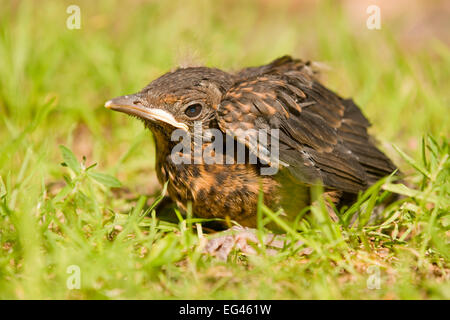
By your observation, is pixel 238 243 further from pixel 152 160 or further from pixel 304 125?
pixel 152 160

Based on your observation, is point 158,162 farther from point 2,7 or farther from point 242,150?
point 2,7

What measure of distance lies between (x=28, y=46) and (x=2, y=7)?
65.0 inches

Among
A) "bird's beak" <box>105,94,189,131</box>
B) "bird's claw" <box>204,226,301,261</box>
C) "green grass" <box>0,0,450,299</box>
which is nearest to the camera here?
"green grass" <box>0,0,450,299</box>

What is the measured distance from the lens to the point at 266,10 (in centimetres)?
751

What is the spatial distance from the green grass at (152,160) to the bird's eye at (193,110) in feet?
1.83

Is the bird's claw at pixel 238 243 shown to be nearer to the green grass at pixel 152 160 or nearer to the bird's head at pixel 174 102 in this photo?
the green grass at pixel 152 160

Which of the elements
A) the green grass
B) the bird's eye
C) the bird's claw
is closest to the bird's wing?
the bird's eye

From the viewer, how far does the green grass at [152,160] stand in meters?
2.32

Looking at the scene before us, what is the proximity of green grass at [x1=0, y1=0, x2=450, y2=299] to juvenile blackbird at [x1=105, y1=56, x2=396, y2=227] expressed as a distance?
0.15m

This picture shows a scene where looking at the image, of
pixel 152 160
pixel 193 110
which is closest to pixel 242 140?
pixel 193 110

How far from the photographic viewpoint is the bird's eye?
2.86 metres

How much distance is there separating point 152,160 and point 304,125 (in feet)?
5.10

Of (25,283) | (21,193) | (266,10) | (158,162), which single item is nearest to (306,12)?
(266,10)

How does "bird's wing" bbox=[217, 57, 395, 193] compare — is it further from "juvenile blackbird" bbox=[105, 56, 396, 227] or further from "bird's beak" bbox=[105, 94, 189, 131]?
"bird's beak" bbox=[105, 94, 189, 131]
